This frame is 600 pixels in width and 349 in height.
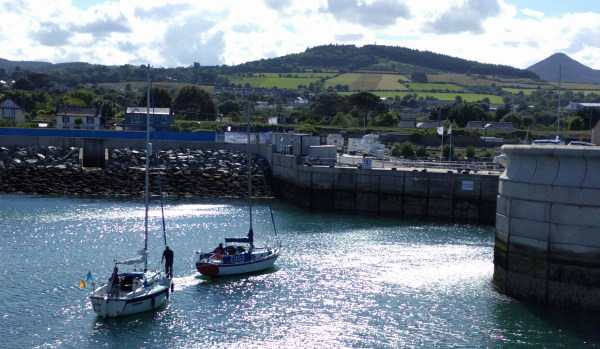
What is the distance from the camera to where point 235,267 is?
34344 millimetres

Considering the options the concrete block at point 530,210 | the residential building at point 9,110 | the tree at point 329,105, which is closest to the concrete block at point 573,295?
the concrete block at point 530,210

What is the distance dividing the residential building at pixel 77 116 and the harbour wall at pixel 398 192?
49.7 metres

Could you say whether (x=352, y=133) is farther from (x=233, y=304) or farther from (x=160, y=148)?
(x=233, y=304)

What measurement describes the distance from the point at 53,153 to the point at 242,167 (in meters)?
21.0

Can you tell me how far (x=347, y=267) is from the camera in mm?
35750

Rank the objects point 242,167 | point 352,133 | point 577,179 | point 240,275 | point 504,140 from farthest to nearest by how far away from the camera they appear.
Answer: point 352,133, point 504,140, point 242,167, point 240,275, point 577,179

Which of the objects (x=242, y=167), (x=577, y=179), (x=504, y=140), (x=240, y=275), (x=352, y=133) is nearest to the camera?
(x=577, y=179)

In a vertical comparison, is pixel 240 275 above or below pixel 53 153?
below

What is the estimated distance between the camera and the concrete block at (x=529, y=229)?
27278 mm

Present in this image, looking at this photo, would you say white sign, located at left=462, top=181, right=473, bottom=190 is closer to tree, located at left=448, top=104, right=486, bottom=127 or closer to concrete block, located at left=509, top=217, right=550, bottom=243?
concrete block, located at left=509, top=217, right=550, bottom=243

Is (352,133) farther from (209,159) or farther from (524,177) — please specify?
(524,177)

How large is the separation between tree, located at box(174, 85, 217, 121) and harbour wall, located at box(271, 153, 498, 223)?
7645 centimetres

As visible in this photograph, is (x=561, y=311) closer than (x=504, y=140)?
Yes

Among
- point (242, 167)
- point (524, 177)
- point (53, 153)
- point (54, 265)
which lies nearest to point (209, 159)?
point (242, 167)
